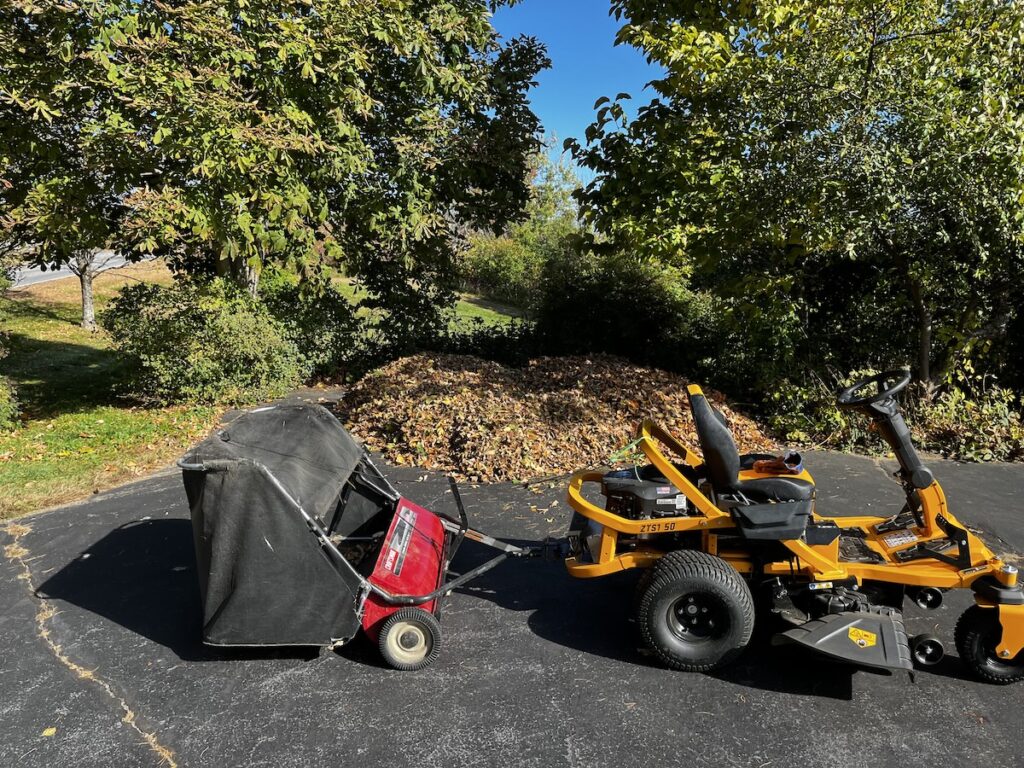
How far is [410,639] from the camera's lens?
11.9 feet

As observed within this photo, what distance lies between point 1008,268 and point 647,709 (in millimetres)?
7303

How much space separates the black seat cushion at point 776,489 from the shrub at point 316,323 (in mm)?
8601

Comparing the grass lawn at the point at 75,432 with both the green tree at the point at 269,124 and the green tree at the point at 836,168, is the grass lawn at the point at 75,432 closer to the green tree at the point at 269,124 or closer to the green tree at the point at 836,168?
the green tree at the point at 269,124

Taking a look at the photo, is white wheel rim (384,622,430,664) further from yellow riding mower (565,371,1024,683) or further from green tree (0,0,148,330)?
green tree (0,0,148,330)

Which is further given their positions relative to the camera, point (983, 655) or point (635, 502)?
point (635, 502)

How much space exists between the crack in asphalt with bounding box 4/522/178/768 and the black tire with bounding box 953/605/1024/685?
3.94 m

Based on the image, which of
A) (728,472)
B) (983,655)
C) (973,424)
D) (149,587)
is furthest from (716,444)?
(973,424)

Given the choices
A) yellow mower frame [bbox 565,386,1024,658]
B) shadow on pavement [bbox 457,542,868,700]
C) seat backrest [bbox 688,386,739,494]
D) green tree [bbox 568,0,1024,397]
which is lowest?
shadow on pavement [bbox 457,542,868,700]

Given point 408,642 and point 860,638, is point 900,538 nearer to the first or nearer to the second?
point 860,638

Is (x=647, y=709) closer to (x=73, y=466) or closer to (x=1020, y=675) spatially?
(x=1020, y=675)

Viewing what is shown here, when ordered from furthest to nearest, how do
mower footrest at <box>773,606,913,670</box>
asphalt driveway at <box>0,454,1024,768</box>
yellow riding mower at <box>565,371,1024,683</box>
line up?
1. yellow riding mower at <box>565,371,1024,683</box>
2. mower footrest at <box>773,606,913,670</box>
3. asphalt driveway at <box>0,454,1024,768</box>

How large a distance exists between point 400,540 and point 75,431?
23.2 ft

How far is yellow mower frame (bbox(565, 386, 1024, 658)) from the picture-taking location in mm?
3383

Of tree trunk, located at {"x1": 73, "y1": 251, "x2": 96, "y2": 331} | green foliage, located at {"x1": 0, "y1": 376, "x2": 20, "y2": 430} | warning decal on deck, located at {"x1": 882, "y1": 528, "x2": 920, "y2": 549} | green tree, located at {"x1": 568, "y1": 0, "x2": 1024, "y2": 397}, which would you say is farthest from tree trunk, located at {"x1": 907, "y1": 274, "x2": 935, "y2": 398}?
tree trunk, located at {"x1": 73, "y1": 251, "x2": 96, "y2": 331}
